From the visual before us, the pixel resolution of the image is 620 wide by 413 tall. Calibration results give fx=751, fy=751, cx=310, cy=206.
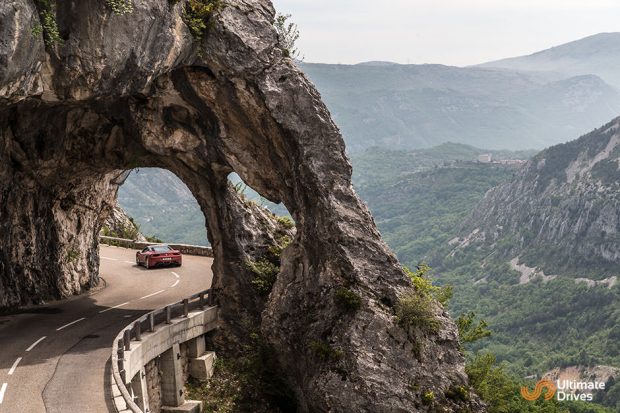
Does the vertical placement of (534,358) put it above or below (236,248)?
below

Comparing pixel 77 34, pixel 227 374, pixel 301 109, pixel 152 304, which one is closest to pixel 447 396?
pixel 227 374

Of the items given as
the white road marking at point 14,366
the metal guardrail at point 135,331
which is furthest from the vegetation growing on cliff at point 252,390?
the white road marking at point 14,366

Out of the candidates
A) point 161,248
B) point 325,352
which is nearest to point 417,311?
point 325,352

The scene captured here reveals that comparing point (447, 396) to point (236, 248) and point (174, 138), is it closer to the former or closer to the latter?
point (236, 248)

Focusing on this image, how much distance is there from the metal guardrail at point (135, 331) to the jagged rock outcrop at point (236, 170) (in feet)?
6.08

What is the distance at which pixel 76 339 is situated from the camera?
3300 centimetres

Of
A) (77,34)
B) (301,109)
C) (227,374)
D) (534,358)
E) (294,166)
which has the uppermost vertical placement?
(77,34)

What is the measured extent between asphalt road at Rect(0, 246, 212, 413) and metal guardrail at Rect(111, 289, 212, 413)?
67 cm

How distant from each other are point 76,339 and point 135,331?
112 inches

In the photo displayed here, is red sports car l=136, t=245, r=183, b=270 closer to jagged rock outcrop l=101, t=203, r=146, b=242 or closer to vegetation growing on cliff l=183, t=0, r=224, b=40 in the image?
jagged rock outcrop l=101, t=203, r=146, b=242

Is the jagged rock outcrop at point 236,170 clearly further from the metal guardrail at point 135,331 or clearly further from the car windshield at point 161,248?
the car windshield at point 161,248

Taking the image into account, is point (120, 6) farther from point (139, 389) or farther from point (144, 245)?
point (144, 245)

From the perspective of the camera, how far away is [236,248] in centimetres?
4175

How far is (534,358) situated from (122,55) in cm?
17409
